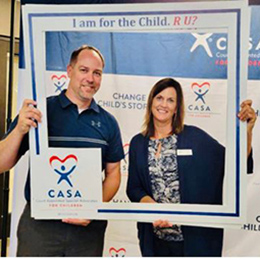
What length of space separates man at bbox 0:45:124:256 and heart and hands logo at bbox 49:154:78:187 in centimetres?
6

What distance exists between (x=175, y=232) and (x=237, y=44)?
85 cm

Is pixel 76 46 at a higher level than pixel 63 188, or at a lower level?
higher

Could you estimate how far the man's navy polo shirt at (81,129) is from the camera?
1.36 metres

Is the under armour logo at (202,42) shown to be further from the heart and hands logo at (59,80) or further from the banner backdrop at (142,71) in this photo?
the heart and hands logo at (59,80)

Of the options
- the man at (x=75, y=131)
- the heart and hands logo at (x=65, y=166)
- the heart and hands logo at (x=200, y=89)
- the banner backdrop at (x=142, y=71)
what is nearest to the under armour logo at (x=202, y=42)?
the banner backdrop at (x=142, y=71)

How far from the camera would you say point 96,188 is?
1.34 m

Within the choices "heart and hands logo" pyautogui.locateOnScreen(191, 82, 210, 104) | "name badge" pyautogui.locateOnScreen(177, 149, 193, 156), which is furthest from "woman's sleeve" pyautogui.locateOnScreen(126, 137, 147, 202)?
"heart and hands logo" pyautogui.locateOnScreen(191, 82, 210, 104)

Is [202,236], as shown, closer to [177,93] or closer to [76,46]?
[177,93]

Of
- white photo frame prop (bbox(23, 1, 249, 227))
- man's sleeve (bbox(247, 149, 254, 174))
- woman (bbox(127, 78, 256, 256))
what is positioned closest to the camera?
white photo frame prop (bbox(23, 1, 249, 227))

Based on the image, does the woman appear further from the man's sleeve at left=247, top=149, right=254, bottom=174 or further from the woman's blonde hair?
the man's sleeve at left=247, top=149, right=254, bottom=174

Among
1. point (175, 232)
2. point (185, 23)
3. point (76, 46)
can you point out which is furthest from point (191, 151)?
point (76, 46)

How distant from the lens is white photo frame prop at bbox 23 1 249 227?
123 cm

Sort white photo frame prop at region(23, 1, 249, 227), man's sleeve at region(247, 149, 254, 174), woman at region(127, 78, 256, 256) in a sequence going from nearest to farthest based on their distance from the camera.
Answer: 1. white photo frame prop at region(23, 1, 249, 227)
2. woman at region(127, 78, 256, 256)
3. man's sleeve at region(247, 149, 254, 174)

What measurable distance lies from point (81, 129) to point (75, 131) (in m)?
0.03
